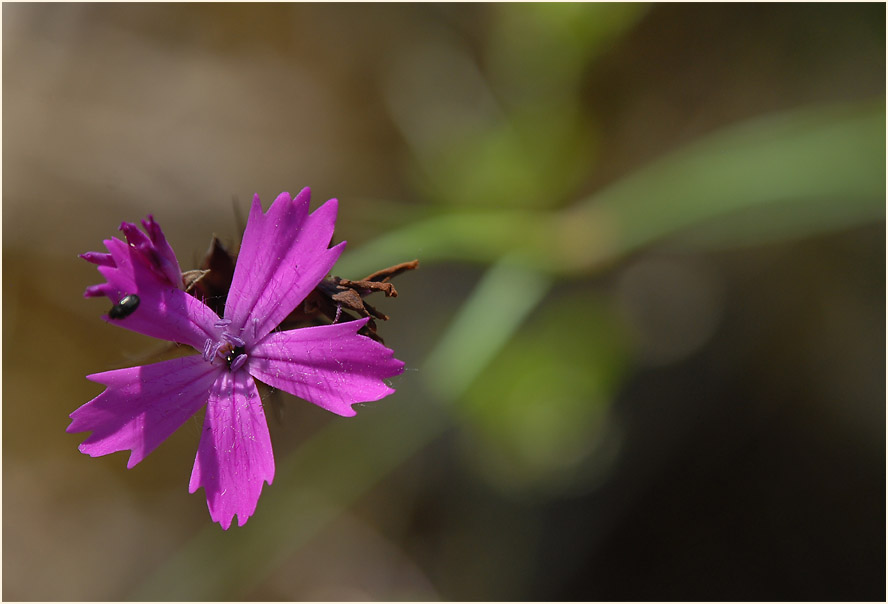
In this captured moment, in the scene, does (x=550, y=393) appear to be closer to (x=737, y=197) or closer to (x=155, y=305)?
(x=737, y=197)

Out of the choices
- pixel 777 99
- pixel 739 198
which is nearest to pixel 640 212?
pixel 739 198

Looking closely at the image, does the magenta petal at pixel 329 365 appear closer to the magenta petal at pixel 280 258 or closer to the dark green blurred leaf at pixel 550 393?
the magenta petal at pixel 280 258

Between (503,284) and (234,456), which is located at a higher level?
(503,284)

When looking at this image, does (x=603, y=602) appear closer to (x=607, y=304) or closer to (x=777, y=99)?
(x=607, y=304)

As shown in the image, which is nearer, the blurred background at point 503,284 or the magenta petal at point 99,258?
the magenta petal at point 99,258

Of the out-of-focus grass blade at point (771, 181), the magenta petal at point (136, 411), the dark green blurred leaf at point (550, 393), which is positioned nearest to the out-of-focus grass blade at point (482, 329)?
the dark green blurred leaf at point (550, 393)

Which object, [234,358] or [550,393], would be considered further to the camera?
[550,393]

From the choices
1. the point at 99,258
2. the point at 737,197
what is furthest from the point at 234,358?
the point at 737,197
